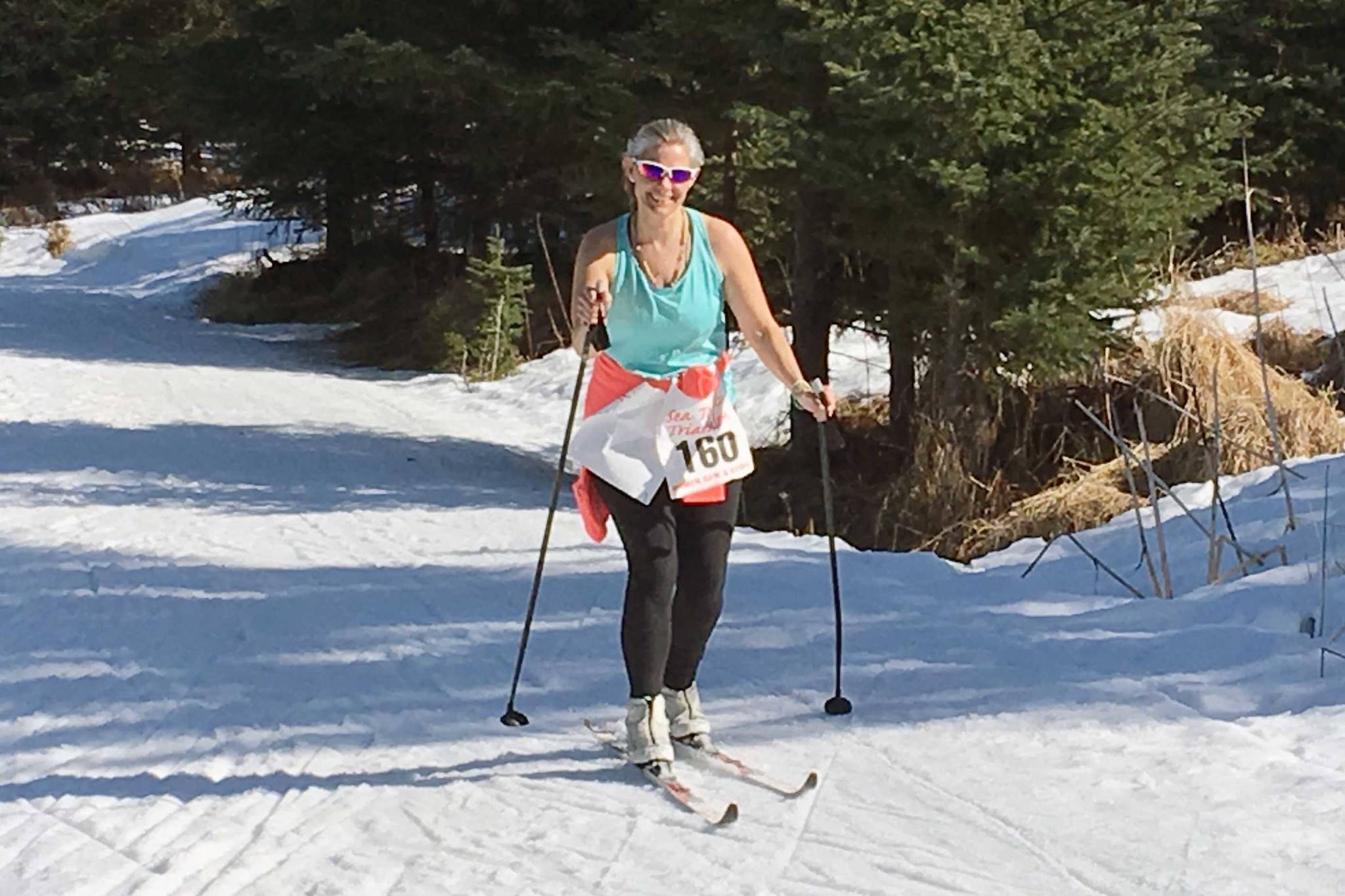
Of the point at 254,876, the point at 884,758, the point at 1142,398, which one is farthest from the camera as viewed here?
the point at 1142,398

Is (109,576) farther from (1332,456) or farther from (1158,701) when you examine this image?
(1332,456)

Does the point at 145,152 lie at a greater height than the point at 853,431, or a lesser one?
greater

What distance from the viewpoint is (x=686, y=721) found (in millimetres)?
4977

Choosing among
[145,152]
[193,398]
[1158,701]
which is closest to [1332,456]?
[1158,701]

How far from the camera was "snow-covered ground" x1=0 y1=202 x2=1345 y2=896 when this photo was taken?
414 centimetres

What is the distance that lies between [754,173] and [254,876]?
291 inches

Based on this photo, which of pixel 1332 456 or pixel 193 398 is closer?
pixel 1332 456

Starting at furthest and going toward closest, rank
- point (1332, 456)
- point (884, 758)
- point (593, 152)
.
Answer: point (593, 152) → point (1332, 456) → point (884, 758)

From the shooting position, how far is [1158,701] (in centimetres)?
533

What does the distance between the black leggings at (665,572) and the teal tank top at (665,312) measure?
1.18 ft

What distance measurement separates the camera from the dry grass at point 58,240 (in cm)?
3756

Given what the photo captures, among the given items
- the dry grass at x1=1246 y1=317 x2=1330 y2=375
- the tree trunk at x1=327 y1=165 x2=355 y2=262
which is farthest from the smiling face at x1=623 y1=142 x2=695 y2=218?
the tree trunk at x1=327 y1=165 x2=355 y2=262

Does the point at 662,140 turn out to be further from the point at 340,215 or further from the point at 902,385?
the point at 340,215

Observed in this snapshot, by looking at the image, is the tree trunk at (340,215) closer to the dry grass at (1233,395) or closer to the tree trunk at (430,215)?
the tree trunk at (430,215)
